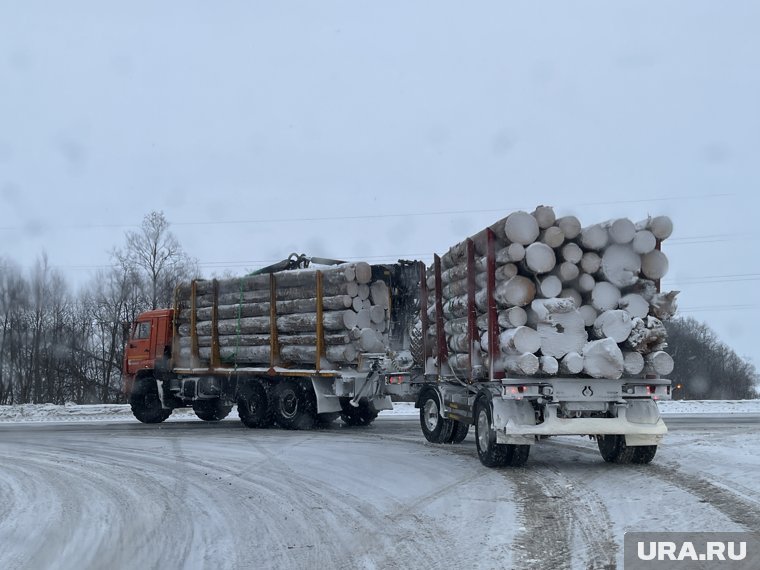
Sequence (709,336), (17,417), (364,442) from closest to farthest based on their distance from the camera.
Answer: (364,442) → (17,417) → (709,336)

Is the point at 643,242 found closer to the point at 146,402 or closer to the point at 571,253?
the point at 571,253

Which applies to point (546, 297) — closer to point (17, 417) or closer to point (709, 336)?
point (17, 417)

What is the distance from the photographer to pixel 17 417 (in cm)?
2512

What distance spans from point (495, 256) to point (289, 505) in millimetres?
4265

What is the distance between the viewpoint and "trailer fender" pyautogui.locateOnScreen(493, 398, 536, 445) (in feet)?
33.6

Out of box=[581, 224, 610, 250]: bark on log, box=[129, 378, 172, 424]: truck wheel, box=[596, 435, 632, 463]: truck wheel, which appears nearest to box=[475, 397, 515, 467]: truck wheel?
box=[596, 435, 632, 463]: truck wheel

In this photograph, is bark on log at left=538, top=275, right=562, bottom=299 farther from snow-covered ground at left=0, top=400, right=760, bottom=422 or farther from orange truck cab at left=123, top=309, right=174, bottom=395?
snow-covered ground at left=0, top=400, right=760, bottom=422

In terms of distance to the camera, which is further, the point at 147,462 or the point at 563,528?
the point at 147,462

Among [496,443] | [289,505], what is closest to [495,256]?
[496,443]

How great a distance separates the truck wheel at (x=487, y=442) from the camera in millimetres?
10633

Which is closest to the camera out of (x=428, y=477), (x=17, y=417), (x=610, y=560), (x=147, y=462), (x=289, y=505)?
(x=610, y=560)

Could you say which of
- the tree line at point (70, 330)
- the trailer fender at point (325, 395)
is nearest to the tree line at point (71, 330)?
the tree line at point (70, 330)

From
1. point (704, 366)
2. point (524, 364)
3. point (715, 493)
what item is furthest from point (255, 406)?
point (704, 366)

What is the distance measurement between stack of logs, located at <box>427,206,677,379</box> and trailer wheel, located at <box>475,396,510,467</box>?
2.65ft
